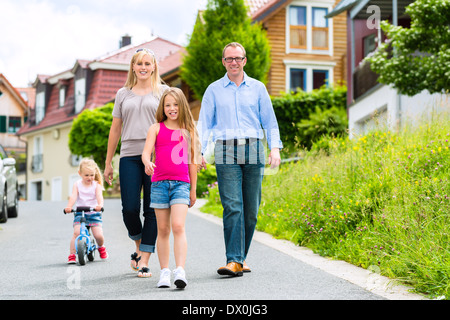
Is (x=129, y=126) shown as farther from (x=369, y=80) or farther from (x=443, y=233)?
(x=369, y=80)

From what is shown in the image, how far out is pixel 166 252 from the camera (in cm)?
579

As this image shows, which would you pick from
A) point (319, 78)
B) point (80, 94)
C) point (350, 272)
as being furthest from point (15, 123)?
point (350, 272)

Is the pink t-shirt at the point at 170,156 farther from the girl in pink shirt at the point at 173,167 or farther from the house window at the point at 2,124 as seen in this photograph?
the house window at the point at 2,124

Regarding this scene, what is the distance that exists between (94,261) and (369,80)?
15.4 m

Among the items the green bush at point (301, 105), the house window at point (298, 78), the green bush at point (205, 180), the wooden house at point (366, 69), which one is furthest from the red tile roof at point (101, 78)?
the green bush at point (205, 180)

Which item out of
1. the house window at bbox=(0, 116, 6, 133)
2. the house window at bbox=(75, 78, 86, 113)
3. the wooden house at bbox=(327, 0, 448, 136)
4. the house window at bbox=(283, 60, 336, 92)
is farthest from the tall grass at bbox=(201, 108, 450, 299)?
the house window at bbox=(0, 116, 6, 133)

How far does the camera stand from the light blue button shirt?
20.7 ft

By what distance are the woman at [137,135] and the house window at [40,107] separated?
41.5 m

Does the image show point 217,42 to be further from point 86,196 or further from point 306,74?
point 86,196

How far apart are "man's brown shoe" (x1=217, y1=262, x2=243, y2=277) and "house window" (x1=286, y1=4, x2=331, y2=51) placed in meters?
26.5

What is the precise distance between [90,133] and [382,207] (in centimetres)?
2461

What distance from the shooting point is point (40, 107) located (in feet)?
153

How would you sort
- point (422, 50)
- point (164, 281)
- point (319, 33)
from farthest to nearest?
point (319, 33), point (422, 50), point (164, 281)
